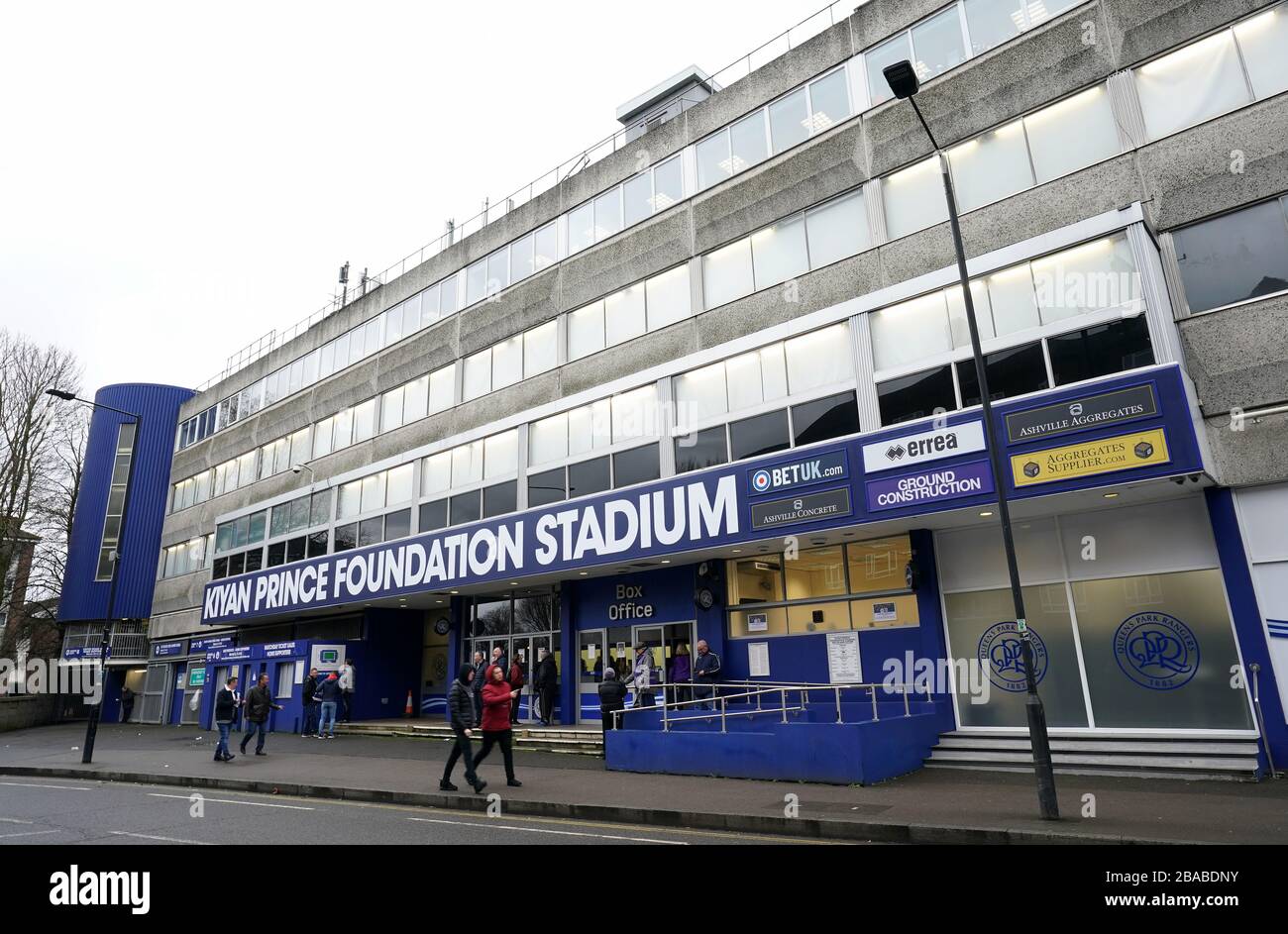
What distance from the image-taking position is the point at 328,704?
78.1ft

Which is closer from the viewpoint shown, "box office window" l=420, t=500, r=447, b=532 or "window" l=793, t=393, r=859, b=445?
"window" l=793, t=393, r=859, b=445

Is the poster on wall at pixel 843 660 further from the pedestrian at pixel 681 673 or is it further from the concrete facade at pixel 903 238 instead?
the concrete facade at pixel 903 238

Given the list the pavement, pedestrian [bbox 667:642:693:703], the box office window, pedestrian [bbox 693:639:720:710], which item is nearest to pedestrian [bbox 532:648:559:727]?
the pavement

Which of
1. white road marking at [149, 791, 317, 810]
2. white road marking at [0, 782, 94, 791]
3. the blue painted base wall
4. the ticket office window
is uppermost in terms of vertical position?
the ticket office window

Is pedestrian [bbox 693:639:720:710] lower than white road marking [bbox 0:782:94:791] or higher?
higher

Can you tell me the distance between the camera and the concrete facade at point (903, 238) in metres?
12.4

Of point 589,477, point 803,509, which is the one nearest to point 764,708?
point 803,509

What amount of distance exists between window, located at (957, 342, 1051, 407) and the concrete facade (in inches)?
85.8

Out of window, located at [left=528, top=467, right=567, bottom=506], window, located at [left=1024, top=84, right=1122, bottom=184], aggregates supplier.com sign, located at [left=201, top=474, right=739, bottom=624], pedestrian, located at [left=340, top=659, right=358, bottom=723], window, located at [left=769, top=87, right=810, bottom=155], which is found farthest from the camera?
pedestrian, located at [left=340, top=659, right=358, bottom=723]

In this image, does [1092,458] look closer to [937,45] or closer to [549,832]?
[549,832]

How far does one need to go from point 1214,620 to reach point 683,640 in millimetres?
10574

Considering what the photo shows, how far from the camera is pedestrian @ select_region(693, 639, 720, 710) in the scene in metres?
16.2

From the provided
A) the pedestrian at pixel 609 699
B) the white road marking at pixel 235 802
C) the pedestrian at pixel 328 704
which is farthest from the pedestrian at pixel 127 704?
the pedestrian at pixel 609 699

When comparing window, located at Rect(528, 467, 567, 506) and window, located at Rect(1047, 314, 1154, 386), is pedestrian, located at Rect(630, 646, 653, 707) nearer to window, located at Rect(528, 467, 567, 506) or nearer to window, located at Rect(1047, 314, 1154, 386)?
window, located at Rect(528, 467, 567, 506)
